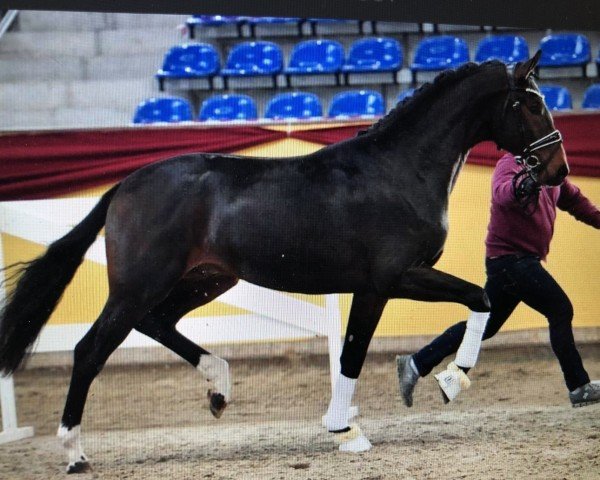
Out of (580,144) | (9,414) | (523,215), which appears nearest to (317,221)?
(523,215)

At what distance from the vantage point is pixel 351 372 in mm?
2646

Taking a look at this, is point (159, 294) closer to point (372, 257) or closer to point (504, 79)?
point (372, 257)

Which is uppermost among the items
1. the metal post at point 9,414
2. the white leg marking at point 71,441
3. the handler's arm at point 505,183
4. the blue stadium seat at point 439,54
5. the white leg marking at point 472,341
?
the blue stadium seat at point 439,54

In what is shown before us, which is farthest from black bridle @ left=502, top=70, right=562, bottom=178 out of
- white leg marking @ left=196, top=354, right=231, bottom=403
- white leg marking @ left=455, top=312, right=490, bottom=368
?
white leg marking @ left=196, top=354, right=231, bottom=403

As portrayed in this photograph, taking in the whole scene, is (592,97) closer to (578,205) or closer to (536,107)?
(578,205)

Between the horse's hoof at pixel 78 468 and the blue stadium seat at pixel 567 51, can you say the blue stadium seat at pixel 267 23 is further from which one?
the horse's hoof at pixel 78 468

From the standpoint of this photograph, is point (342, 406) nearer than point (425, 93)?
No

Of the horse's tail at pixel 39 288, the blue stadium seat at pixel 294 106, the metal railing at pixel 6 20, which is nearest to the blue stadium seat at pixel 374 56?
the blue stadium seat at pixel 294 106

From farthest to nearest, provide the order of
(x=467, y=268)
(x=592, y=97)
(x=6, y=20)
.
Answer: (x=6, y=20), (x=592, y=97), (x=467, y=268)

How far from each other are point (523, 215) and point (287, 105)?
144 cm

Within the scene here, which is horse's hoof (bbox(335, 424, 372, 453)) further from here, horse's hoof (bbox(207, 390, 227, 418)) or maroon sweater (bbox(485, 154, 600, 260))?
maroon sweater (bbox(485, 154, 600, 260))

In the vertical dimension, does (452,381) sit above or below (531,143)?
below

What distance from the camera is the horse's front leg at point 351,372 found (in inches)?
103

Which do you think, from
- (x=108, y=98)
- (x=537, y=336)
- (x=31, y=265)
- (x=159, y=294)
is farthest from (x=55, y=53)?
(x=537, y=336)
